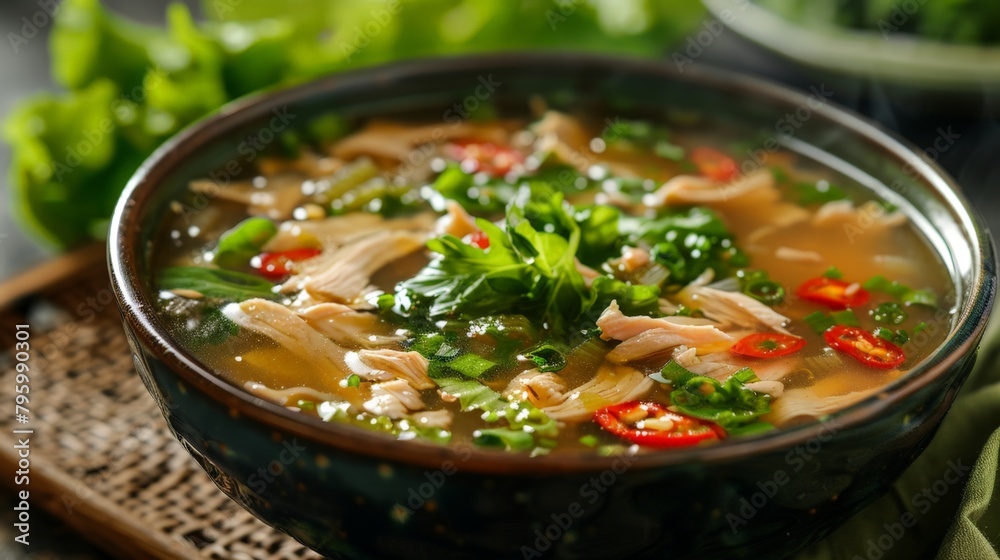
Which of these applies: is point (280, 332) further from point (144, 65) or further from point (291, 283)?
point (144, 65)

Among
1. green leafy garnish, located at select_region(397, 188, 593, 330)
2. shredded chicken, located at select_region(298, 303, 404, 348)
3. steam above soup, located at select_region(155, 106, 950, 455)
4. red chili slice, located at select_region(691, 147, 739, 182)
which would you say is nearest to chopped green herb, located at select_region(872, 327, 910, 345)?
steam above soup, located at select_region(155, 106, 950, 455)

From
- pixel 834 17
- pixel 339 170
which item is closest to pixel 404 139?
pixel 339 170

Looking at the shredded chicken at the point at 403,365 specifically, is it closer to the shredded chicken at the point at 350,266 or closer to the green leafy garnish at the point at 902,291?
the shredded chicken at the point at 350,266

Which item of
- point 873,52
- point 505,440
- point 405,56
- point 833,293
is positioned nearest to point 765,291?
point 833,293

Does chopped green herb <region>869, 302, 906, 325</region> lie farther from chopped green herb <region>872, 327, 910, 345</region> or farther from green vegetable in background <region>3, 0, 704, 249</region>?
green vegetable in background <region>3, 0, 704, 249</region>

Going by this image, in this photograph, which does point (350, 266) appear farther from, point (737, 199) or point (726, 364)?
point (737, 199)

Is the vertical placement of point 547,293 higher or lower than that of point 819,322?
higher
